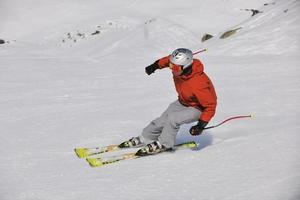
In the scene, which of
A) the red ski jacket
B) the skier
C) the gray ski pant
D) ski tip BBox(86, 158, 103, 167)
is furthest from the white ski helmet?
ski tip BBox(86, 158, 103, 167)

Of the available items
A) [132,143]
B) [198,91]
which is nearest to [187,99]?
[198,91]

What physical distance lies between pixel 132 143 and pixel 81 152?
80 cm

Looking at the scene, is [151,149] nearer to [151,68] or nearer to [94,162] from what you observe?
[94,162]

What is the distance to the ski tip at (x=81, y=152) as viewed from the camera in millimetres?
6254

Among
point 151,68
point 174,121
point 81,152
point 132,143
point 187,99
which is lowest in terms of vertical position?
point 132,143

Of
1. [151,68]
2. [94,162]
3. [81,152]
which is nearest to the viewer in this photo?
[94,162]

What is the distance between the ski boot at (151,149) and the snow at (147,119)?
0.15m

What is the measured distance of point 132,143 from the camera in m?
6.79

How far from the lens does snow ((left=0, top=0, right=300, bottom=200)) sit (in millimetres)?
5121

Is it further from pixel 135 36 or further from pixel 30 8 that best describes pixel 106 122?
pixel 30 8

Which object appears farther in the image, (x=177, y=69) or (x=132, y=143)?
(x=132, y=143)

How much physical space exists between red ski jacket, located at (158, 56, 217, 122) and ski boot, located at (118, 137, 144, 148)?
862mm

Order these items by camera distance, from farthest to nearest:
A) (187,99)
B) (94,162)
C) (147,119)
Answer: (147,119), (187,99), (94,162)

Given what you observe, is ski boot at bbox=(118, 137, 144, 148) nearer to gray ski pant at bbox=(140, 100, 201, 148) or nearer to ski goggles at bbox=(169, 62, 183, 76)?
gray ski pant at bbox=(140, 100, 201, 148)
